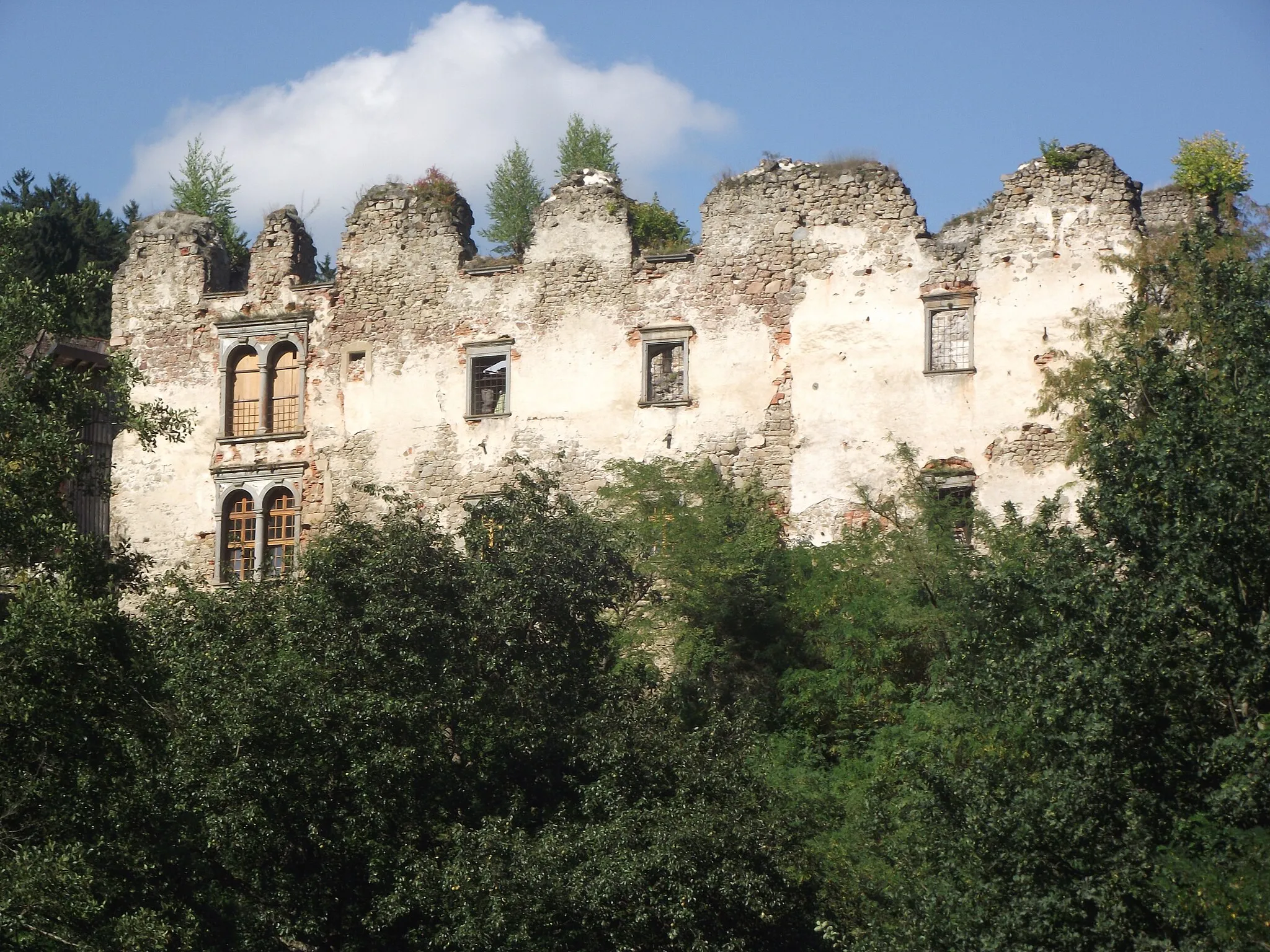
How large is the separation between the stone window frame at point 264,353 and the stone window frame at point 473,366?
2946 millimetres

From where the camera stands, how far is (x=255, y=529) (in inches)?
1267

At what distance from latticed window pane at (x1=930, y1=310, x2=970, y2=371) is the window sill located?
1038cm

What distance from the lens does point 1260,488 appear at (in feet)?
61.8

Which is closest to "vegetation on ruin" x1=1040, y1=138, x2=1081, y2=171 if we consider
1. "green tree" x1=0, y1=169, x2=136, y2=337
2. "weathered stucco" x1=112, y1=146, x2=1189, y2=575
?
"weathered stucco" x1=112, y1=146, x2=1189, y2=575

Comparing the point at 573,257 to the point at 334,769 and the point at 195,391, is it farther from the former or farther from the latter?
the point at 334,769

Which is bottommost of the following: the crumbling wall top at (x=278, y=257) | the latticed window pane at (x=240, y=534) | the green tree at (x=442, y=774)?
the green tree at (x=442, y=774)

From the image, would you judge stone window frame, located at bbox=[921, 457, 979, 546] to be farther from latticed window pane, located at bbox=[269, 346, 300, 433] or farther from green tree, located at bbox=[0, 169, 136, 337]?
green tree, located at bbox=[0, 169, 136, 337]

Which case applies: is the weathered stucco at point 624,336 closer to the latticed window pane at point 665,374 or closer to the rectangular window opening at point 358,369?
the rectangular window opening at point 358,369

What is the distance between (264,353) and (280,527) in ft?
9.60

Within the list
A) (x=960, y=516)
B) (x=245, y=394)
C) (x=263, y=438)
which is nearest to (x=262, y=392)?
(x=245, y=394)

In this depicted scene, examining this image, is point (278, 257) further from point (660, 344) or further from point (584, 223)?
point (660, 344)

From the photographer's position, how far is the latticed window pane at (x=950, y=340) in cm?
2900

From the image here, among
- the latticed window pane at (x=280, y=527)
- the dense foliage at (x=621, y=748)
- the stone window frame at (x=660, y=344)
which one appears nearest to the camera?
the dense foliage at (x=621, y=748)

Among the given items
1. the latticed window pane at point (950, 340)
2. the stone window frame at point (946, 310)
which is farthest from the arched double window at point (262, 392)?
the latticed window pane at point (950, 340)
